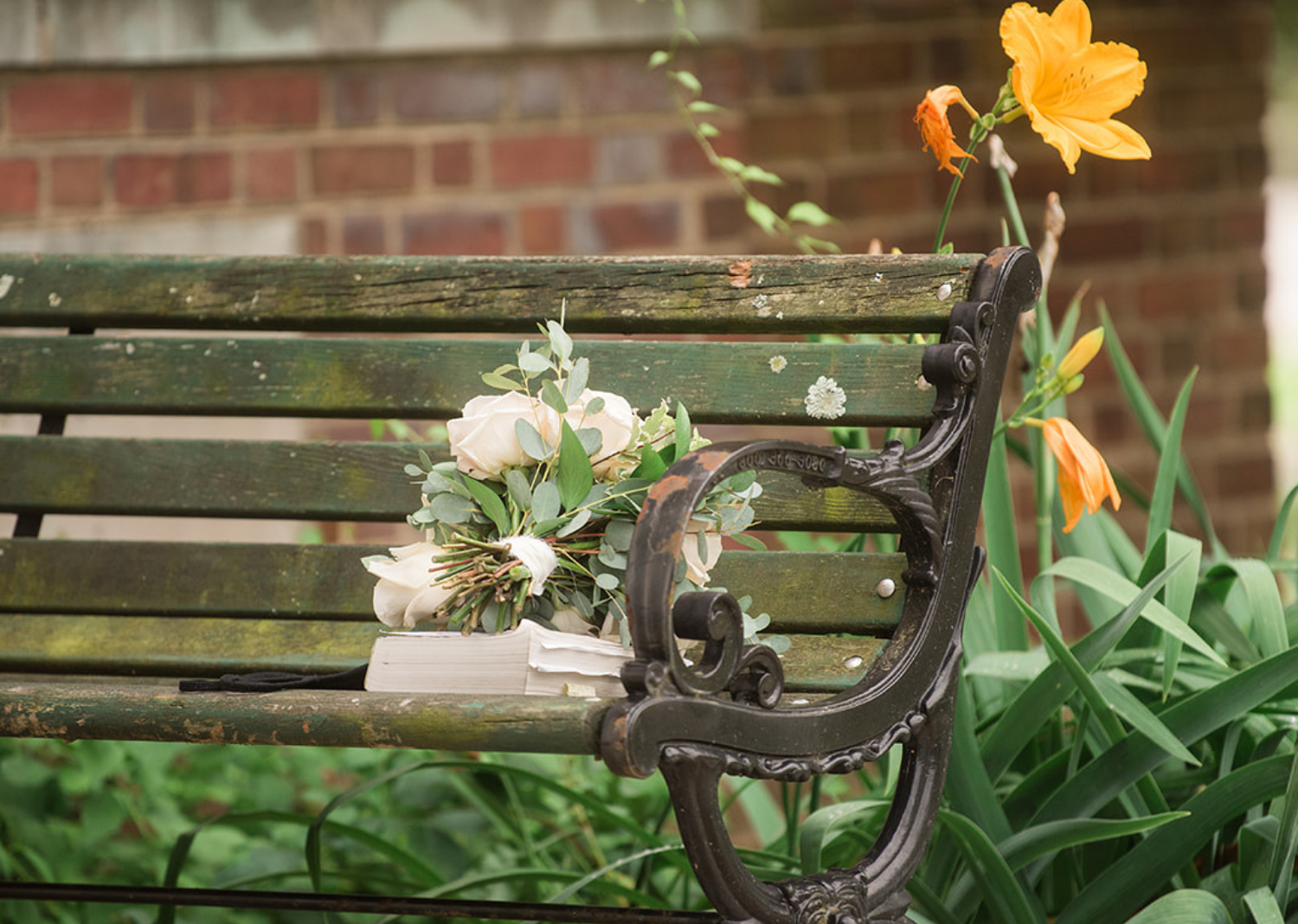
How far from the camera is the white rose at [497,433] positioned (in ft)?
4.00

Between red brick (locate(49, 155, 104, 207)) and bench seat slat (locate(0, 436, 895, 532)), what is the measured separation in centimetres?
67

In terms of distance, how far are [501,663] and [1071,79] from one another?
798 mm

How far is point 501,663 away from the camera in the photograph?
3.83ft

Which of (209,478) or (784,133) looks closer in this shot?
(209,478)

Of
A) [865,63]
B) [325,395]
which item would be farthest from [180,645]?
[865,63]

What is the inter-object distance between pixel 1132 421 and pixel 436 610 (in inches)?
85.7

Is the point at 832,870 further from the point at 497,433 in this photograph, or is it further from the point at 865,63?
the point at 865,63

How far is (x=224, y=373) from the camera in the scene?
5.74 feet

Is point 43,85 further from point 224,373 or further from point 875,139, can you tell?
point 875,139

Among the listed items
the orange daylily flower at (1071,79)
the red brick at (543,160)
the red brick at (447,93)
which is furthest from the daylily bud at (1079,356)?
the red brick at (447,93)

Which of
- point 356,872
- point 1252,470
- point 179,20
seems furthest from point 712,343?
point 1252,470

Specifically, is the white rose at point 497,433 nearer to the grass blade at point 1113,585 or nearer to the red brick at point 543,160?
the grass blade at point 1113,585

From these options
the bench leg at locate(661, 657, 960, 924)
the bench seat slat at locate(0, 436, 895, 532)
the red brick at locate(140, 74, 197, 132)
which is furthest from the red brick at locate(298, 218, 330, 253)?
the bench leg at locate(661, 657, 960, 924)

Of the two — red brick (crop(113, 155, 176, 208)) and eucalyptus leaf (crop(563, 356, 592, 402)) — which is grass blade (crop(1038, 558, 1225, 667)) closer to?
eucalyptus leaf (crop(563, 356, 592, 402))
